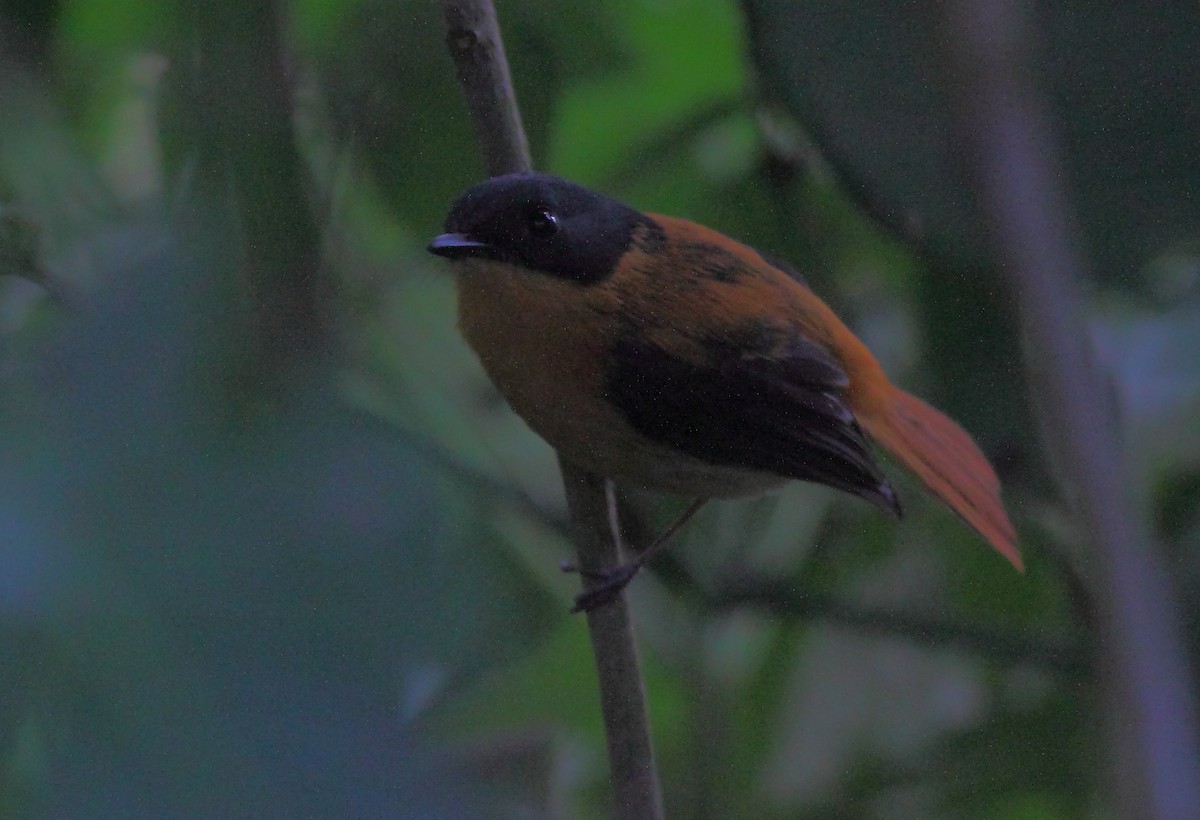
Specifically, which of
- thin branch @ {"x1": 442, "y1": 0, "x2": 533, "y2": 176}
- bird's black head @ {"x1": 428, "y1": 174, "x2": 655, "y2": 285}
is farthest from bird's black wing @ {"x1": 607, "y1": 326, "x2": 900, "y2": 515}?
thin branch @ {"x1": 442, "y1": 0, "x2": 533, "y2": 176}

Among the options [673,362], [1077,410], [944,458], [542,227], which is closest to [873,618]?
[944,458]

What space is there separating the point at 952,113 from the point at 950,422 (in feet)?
4.07

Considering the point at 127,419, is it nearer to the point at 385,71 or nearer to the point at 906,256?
the point at 385,71

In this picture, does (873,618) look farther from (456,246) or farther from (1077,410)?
(1077,410)

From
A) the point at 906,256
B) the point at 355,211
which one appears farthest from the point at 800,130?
the point at 355,211

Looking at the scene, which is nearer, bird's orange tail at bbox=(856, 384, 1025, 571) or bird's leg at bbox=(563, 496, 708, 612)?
bird's leg at bbox=(563, 496, 708, 612)

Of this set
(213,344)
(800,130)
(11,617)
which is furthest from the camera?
(800,130)

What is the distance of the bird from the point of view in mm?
1464

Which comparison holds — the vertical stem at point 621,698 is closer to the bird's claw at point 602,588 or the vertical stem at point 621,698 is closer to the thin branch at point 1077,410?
the bird's claw at point 602,588

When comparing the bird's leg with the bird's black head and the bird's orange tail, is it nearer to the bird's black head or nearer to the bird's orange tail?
the bird's black head

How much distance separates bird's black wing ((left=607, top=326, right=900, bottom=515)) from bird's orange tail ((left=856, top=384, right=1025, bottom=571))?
88 mm

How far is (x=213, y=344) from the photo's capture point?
0.80 metres

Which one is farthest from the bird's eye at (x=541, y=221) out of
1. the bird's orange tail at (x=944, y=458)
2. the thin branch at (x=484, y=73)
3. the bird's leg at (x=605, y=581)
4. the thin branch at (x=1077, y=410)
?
the thin branch at (x=1077, y=410)

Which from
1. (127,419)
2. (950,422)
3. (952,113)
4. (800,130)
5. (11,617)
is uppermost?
(800,130)
